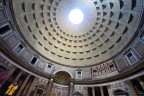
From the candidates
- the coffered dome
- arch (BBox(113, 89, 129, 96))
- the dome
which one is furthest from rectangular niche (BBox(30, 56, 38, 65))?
arch (BBox(113, 89, 129, 96))

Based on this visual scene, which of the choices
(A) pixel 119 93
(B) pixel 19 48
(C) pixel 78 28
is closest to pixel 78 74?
(A) pixel 119 93

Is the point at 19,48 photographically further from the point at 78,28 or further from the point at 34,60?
the point at 78,28

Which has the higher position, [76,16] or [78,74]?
[76,16]

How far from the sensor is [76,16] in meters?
27.6

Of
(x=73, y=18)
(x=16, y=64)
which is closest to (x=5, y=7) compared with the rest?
(x=16, y=64)

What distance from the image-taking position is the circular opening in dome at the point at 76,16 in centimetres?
2645

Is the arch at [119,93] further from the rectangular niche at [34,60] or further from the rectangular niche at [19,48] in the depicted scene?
the rectangular niche at [19,48]

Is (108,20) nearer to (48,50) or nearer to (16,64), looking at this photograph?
(48,50)

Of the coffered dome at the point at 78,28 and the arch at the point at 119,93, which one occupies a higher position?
the coffered dome at the point at 78,28

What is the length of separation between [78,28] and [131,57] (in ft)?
48.6

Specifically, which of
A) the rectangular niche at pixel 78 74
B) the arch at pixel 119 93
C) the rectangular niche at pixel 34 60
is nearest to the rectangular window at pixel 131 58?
the arch at pixel 119 93

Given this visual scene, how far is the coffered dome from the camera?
64.6 ft

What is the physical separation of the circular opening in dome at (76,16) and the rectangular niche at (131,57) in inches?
563

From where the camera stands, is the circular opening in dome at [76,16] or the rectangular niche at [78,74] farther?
the circular opening in dome at [76,16]
